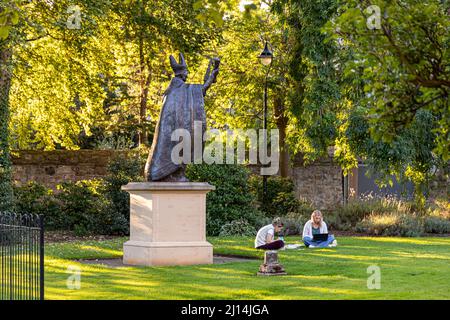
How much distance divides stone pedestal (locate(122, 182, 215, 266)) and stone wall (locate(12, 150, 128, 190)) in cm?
1575

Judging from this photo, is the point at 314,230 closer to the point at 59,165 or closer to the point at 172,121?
the point at 172,121

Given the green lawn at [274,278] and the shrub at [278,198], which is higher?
the shrub at [278,198]

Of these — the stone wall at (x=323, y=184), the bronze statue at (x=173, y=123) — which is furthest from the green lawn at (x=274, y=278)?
the stone wall at (x=323, y=184)

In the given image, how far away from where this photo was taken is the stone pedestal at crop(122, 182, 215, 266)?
17.6m

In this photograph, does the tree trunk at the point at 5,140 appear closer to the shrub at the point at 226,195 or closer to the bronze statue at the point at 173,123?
the shrub at the point at 226,195

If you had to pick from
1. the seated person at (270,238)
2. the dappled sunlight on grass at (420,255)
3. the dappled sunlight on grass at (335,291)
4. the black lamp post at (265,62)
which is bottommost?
the dappled sunlight on grass at (335,291)

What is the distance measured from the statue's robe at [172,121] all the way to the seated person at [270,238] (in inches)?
94.7

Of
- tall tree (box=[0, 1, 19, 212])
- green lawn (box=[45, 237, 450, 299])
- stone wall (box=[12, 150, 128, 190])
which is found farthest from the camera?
stone wall (box=[12, 150, 128, 190])

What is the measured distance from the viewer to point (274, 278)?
51.2ft

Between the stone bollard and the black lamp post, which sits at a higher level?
the black lamp post

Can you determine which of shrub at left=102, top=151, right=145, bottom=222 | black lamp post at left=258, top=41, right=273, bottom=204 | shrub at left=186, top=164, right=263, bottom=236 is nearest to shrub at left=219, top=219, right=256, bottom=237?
shrub at left=186, top=164, right=263, bottom=236

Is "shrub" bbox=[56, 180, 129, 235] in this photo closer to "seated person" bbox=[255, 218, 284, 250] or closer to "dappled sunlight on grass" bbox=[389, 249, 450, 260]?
"seated person" bbox=[255, 218, 284, 250]

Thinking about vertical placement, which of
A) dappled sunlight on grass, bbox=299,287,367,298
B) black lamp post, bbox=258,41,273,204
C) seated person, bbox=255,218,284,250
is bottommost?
dappled sunlight on grass, bbox=299,287,367,298

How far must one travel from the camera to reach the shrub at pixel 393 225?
89.7 ft
